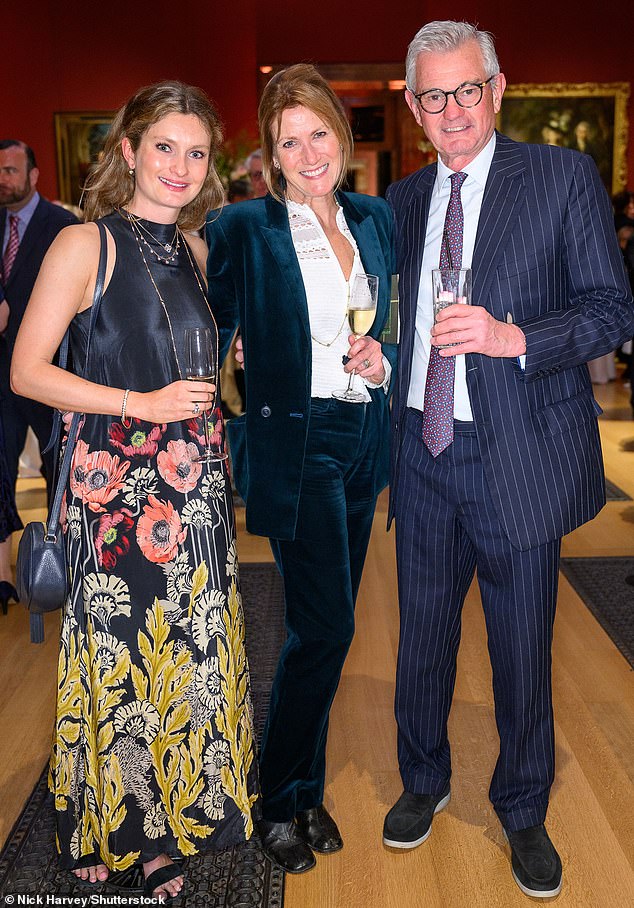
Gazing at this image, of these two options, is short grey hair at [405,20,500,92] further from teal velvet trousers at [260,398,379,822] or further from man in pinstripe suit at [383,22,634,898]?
teal velvet trousers at [260,398,379,822]

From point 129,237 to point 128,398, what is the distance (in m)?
0.39

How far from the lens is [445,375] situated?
7.50ft

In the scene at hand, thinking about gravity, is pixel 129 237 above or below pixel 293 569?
above

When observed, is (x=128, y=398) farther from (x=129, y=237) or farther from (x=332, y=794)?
(x=332, y=794)

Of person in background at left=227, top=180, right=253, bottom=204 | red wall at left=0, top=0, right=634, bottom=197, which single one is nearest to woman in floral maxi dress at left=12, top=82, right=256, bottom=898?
person in background at left=227, top=180, right=253, bottom=204

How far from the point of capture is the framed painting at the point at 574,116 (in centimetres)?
1179

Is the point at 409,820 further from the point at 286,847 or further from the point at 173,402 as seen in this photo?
the point at 173,402

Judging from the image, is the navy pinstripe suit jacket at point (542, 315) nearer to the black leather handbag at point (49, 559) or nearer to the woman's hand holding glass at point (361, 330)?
the woman's hand holding glass at point (361, 330)

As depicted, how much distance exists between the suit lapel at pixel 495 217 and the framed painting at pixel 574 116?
1030 cm

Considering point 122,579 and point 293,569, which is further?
point 293,569

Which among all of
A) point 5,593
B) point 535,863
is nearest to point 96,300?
point 535,863

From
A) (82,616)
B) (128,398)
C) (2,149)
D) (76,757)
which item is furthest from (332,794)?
(2,149)

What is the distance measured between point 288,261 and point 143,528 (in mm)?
725

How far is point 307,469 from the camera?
7.63 ft
